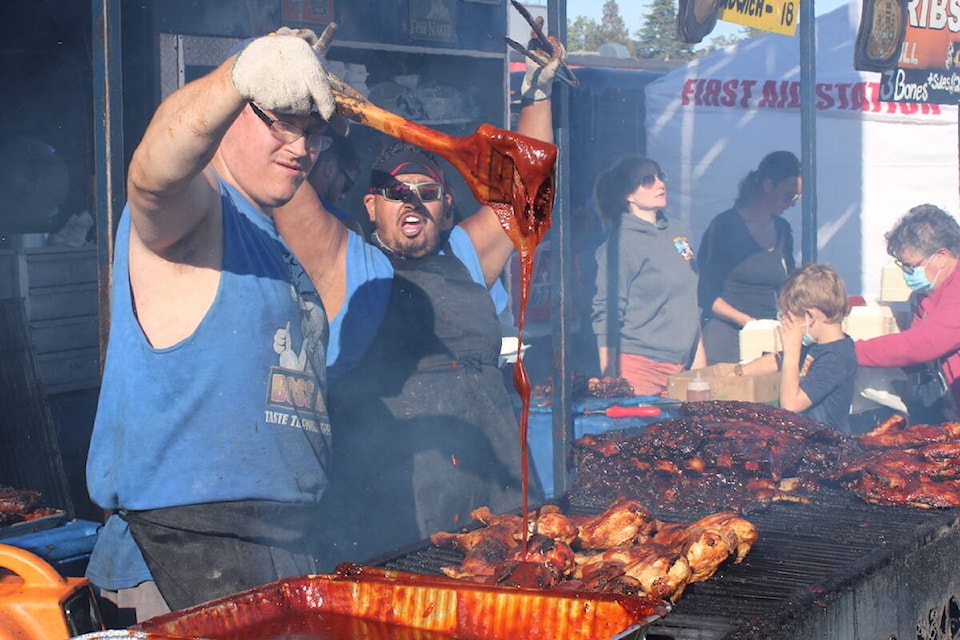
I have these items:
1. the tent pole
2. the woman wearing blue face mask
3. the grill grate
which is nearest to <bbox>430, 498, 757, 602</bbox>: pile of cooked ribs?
the grill grate

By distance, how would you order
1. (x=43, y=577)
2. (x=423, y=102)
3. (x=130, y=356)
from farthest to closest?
(x=423, y=102) < (x=130, y=356) < (x=43, y=577)

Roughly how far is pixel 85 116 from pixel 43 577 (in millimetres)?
4566

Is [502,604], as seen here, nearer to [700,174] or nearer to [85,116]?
[85,116]

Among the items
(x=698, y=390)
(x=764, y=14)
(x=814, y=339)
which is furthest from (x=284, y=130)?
(x=764, y=14)

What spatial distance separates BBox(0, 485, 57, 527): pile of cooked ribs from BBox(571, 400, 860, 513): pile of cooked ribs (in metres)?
2.61

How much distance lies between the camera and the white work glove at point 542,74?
5414 millimetres

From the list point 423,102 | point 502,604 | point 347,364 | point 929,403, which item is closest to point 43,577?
point 502,604

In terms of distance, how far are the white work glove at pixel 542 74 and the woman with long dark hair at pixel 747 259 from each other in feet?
13.2

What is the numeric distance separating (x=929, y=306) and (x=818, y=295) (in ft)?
5.11

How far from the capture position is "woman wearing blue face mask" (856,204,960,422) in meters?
7.33

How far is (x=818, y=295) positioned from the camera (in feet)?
22.1

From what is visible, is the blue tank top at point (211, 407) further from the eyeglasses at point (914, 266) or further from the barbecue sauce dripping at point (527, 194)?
the eyeglasses at point (914, 266)

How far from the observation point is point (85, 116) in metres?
6.60

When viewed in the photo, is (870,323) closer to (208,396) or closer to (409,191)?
(409,191)
